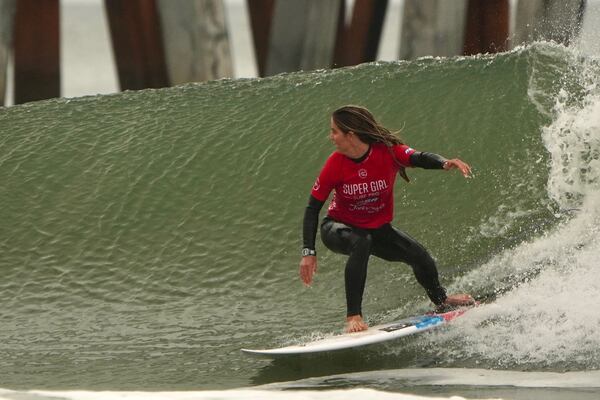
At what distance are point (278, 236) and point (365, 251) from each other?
2.23 meters

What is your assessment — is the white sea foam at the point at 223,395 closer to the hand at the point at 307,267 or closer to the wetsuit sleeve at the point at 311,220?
the hand at the point at 307,267

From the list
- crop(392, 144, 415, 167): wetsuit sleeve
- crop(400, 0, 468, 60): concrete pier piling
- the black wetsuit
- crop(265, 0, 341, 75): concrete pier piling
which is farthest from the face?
crop(265, 0, 341, 75): concrete pier piling

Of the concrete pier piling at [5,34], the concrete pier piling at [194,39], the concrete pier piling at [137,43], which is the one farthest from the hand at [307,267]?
the concrete pier piling at [5,34]

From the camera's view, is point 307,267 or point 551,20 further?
point 551,20

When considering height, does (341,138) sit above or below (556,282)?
above

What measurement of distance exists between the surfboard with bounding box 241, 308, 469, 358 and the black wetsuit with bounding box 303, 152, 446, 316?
0.15m

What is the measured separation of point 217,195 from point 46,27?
454 centimetres

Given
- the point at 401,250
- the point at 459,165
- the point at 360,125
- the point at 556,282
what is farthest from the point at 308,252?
the point at 556,282

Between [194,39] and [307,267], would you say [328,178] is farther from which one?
[194,39]

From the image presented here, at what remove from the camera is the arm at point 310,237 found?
5.98 m

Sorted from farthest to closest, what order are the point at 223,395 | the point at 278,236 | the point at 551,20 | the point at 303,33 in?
the point at 303,33 → the point at 551,20 → the point at 278,236 → the point at 223,395

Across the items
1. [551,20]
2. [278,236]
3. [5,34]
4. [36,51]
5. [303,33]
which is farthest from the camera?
[36,51]

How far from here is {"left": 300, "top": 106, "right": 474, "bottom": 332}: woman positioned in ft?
19.6

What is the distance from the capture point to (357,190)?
236 inches
